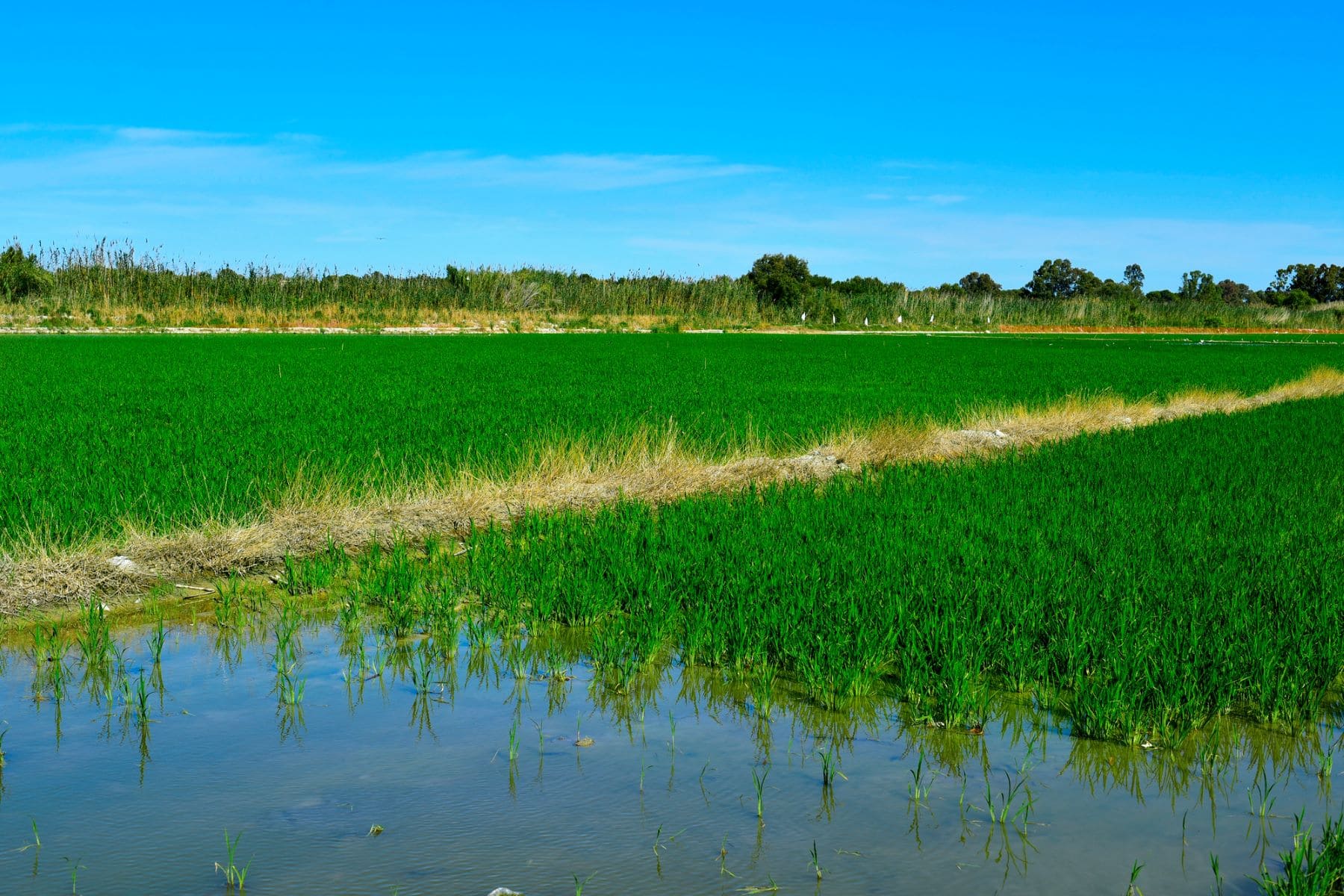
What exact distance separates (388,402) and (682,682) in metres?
11.5

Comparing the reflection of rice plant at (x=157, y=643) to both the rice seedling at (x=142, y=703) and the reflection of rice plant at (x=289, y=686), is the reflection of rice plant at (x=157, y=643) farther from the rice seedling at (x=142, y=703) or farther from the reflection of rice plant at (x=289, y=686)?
the reflection of rice plant at (x=289, y=686)

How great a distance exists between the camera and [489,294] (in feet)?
188

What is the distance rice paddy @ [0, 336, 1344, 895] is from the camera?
3.26 meters

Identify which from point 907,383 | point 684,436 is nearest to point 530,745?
point 684,436

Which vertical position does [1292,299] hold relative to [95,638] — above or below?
above

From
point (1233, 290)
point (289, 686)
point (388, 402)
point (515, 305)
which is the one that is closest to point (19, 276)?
point (515, 305)

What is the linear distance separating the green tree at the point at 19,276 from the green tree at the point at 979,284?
79464mm

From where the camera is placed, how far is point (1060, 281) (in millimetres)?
100000

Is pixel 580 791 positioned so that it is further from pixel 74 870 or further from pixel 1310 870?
pixel 1310 870

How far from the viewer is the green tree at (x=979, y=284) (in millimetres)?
103875

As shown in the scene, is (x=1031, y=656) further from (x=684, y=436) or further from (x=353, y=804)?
(x=684, y=436)

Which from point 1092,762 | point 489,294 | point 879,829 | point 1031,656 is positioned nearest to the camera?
point 879,829

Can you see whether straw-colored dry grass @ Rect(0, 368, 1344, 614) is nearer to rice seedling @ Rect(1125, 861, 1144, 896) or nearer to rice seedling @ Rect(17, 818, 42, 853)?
rice seedling @ Rect(17, 818, 42, 853)

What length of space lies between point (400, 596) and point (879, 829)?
3375 millimetres
